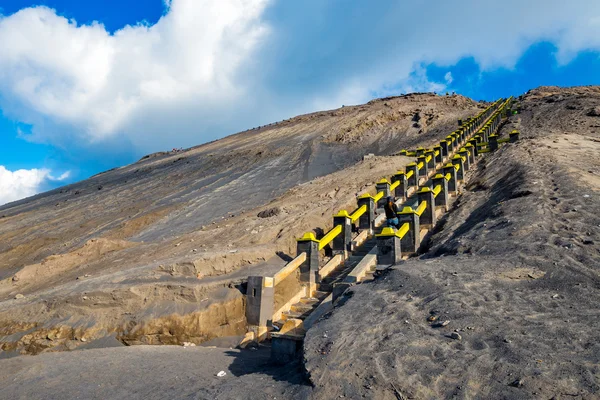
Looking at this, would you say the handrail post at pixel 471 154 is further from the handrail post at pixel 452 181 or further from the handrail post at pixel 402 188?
the handrail post at pixel 402 188

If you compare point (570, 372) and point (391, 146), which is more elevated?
point (391, 146)

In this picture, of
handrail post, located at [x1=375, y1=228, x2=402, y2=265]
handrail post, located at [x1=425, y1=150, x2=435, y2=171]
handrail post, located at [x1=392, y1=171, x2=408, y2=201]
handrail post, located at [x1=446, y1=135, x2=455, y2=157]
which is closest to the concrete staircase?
handrail post, located at [x1=375, y1=228, x2=402, y2=265]

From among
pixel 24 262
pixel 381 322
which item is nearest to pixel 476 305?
pixel 381 322

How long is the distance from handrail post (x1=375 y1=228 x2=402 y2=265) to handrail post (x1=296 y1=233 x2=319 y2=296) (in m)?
1.38

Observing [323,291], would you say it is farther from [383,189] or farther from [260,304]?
[383,189]

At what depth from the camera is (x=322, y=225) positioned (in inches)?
487

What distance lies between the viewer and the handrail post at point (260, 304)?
836 cm

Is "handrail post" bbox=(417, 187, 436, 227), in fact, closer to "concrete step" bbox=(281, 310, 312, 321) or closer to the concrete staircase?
the concrete staircase

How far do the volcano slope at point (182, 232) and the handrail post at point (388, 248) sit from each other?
2582 millimetres

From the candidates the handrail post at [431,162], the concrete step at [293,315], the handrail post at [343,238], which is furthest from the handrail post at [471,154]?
the concrete step at [293,315]

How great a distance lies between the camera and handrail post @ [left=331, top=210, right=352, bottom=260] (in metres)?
10.7

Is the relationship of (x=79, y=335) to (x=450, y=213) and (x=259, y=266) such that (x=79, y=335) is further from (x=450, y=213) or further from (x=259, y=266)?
(x=450, y=213)

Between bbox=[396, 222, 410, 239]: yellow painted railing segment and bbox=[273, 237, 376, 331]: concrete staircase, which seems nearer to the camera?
bbox=[273, 237, 376, 331]: concrete staircase

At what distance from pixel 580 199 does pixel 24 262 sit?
18.9 meters
